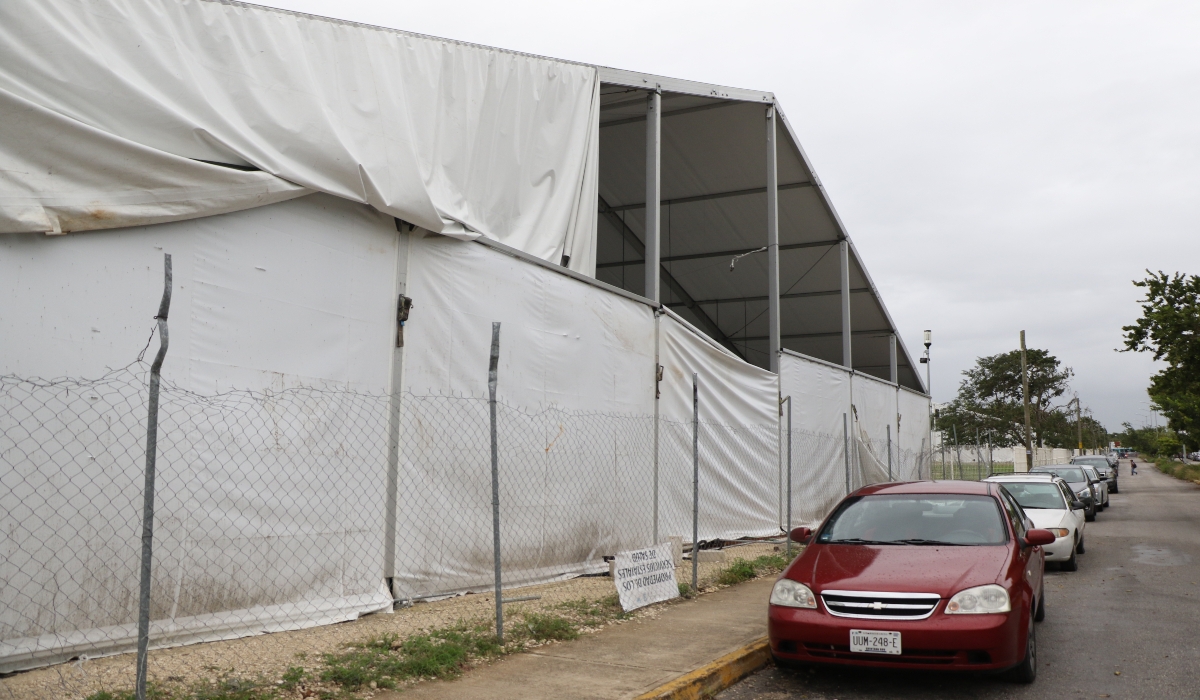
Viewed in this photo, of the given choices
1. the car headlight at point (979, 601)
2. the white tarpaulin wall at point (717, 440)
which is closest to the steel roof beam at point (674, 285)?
the white tarpaulin wall at point (717, 440)

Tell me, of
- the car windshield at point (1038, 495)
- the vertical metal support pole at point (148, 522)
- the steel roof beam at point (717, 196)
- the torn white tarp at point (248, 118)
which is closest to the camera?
the vertical metal support pole at point (148, 522)

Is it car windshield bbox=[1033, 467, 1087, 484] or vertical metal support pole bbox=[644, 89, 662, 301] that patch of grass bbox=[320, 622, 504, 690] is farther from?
car windshield bbox=[1033, 467, 1087, 484]

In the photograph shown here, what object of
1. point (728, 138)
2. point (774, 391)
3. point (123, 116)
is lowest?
point (774, 391)

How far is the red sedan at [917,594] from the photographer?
18.7 ft

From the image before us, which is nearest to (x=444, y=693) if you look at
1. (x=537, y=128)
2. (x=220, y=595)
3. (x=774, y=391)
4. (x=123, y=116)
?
(x=220, y=595)

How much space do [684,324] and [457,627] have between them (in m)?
7.51

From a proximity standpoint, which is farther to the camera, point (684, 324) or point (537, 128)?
point (684, 324)

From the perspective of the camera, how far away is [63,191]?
234 inches

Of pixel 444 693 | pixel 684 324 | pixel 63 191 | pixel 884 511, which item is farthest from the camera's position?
pixel 684 324

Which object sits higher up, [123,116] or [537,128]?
[537,128]

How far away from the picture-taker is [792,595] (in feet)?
20.6

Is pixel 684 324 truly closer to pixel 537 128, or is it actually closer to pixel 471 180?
pixel 537 128

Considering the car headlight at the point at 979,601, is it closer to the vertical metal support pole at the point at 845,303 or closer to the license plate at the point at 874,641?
the license plate at the point at 874,641

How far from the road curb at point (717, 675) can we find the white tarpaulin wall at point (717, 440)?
17.4 feet
